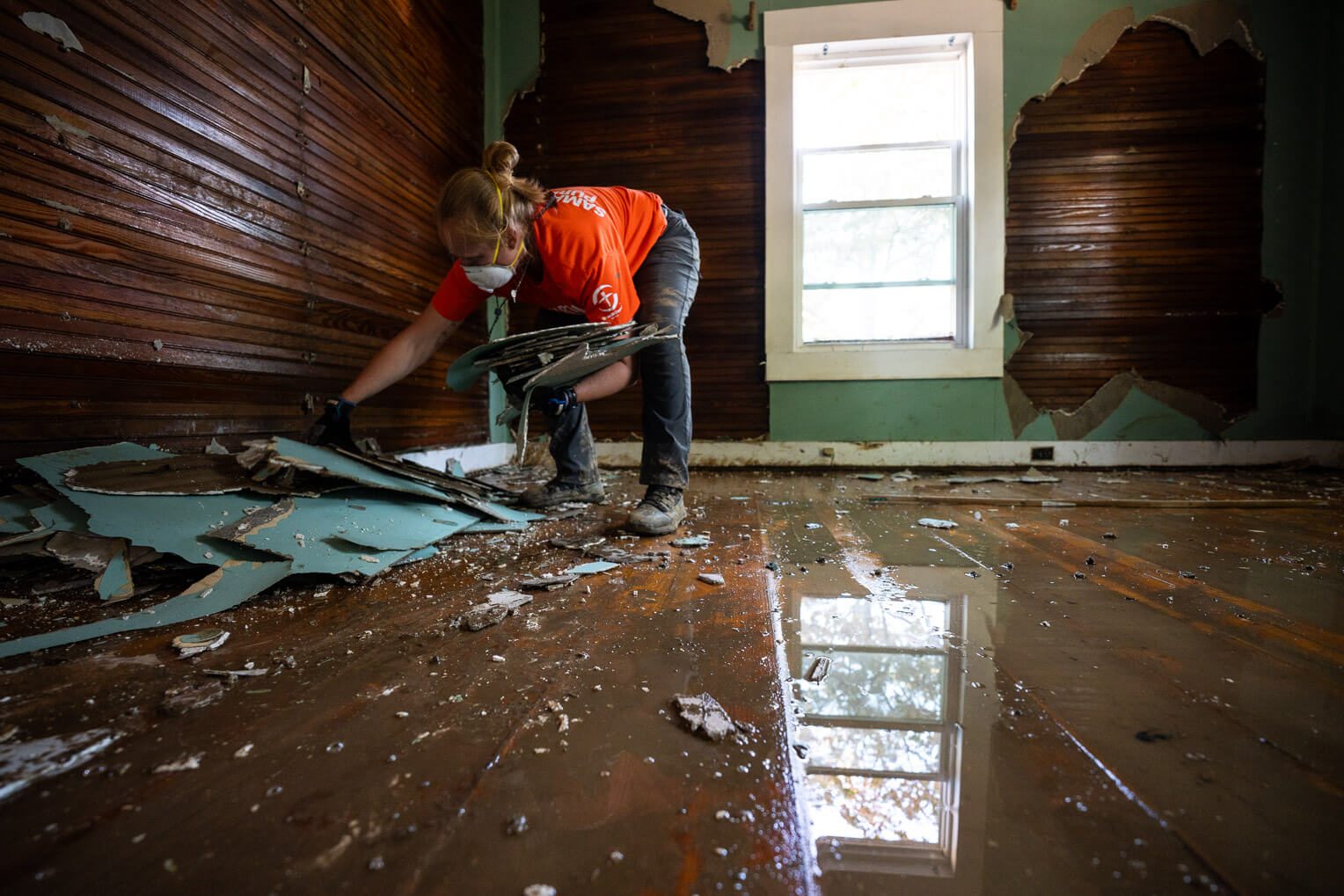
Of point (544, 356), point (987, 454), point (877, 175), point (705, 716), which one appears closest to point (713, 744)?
point (705, 716)

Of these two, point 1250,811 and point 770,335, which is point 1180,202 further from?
point 1250,811

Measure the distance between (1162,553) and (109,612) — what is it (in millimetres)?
1986

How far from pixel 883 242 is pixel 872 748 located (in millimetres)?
3339

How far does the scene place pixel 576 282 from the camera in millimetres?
1470

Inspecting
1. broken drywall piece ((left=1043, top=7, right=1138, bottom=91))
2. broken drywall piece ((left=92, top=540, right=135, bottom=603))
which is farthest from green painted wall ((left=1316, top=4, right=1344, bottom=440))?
broken drywall piece ((left=92, top=540, right=135, bottom=603))

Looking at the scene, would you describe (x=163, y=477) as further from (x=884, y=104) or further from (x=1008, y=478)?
(x=884, y=104)

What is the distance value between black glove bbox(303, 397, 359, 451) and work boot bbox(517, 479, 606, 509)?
52cm

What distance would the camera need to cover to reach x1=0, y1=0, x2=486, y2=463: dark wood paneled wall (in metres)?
1.17

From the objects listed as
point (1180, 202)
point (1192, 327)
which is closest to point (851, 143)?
point (1180, 202)

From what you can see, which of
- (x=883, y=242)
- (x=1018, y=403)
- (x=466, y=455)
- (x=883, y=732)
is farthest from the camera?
(x=883, y=242)

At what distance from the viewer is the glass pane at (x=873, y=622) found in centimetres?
77

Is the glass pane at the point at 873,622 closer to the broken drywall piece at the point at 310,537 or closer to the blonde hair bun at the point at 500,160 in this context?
the broken drywall piece at the point at 310,537

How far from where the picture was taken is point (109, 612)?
88 cm

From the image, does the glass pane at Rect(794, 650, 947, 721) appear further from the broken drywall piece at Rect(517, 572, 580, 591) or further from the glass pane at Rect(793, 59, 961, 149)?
the glass pane at Rect(793, 59, 961, 149)
